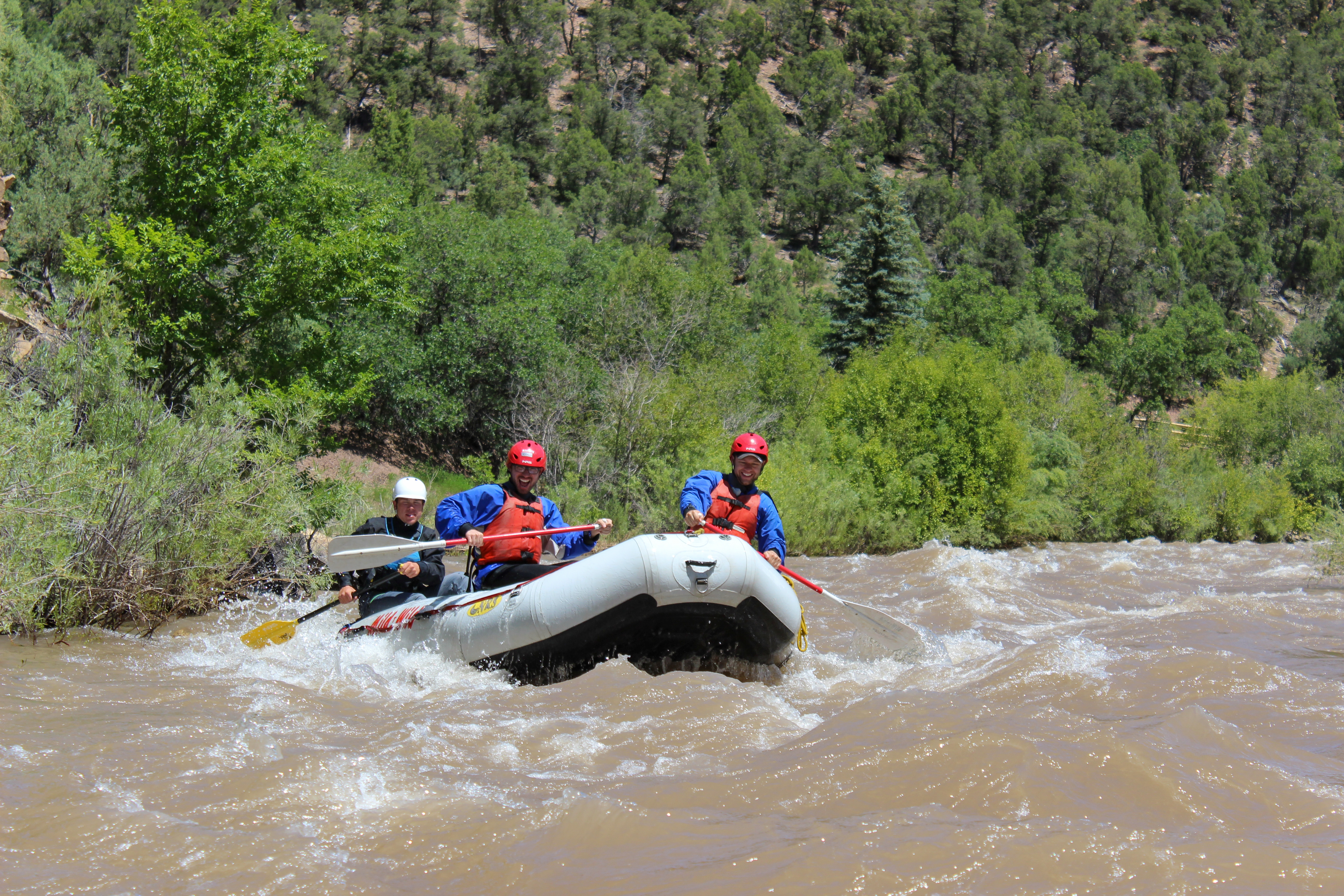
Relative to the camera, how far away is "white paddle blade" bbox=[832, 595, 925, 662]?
7.36 metres

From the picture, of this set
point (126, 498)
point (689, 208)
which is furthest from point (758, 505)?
point (689, 208)

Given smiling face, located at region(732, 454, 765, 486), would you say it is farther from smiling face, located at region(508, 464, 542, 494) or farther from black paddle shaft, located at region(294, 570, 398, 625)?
black paddle shaft, located at region(294, 570, 398, 625)

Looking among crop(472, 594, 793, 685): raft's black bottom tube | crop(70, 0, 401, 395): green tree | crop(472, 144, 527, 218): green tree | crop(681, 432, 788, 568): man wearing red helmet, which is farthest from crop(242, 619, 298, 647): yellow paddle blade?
crop(472, 144, 527, 218): green tree

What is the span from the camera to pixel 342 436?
24.7 metres

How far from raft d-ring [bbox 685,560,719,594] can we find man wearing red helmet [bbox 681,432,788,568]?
1385 millimetres

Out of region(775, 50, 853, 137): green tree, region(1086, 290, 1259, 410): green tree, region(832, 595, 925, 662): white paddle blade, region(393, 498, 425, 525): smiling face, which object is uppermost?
region(775, 50, 853, 137): green tree

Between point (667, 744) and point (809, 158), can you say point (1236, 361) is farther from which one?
point (667, 744)

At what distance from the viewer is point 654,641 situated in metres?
6.15

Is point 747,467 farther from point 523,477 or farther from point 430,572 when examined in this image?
point 430,572

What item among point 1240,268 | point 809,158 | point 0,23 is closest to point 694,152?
point 809,158

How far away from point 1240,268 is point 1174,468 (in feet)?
152

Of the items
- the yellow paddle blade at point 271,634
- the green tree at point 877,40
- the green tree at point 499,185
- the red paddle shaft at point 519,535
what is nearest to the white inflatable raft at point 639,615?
the red paddle shaft at point 519,535

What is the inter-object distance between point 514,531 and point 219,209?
8.27 meters

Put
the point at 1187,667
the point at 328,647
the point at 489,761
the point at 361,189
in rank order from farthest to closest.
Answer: the point at 361,189 → the point at 328,647 → the point at 1187,667 → the point at 489,761
